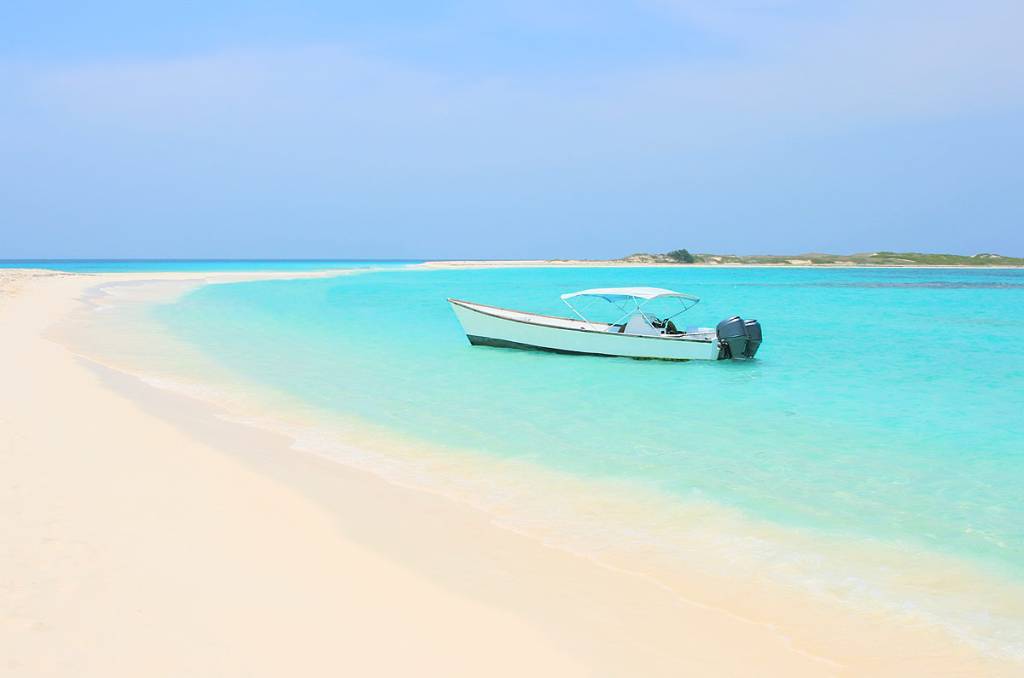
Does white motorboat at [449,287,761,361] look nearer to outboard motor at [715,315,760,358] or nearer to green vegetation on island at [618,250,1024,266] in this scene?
outboard motor at [715,315,760,358]

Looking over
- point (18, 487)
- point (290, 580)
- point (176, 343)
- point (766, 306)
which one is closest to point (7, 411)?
point (18, 487)

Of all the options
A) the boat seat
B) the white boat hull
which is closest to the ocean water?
the white boat hull

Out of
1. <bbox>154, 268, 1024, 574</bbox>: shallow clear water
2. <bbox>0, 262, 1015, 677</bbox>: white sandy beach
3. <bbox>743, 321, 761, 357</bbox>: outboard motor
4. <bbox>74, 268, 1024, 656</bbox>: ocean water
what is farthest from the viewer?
<bbox>743, 321, 761, 357</bbox>: outboard motor

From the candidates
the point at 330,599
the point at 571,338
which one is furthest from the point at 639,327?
the point at 330,599

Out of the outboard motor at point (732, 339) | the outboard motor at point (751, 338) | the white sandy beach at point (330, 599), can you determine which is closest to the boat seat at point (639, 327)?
the outboard motor at point (732, 339)

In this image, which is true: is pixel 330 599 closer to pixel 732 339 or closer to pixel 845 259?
pixel 732 339

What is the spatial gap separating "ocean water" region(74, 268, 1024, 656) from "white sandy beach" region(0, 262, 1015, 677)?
124 centimetres

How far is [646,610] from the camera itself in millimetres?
5344

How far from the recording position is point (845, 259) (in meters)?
159

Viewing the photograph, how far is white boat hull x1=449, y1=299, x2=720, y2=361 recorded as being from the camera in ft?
63.7

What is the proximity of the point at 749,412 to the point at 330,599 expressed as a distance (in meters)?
9.97

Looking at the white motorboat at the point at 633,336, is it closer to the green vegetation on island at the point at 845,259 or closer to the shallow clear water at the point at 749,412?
the shallow clear water at the point at 749,412

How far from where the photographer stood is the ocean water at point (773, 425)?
697cm

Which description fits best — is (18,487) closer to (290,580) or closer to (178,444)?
(178,444)
